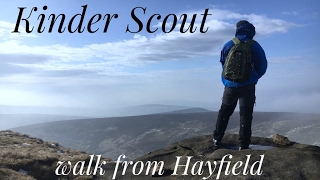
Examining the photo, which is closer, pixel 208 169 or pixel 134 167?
pixel 208 169

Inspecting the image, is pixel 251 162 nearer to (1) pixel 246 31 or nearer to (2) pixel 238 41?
(2) pixel 238 41

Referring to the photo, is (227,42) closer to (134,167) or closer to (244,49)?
(244,49)

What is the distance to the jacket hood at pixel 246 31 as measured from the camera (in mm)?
10547

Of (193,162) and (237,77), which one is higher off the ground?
(237,77)

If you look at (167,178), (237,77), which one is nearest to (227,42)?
(237,77)

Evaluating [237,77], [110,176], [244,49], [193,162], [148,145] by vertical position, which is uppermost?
[244,49]

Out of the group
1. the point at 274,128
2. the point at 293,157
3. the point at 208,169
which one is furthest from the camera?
the point at 274,128

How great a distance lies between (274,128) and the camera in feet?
410

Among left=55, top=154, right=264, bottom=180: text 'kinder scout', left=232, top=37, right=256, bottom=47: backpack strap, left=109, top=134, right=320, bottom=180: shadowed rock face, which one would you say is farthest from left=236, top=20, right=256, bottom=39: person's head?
left=55, top=154, right=264, bottom=180: text 'kinder scout'

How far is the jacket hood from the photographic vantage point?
34.6ft

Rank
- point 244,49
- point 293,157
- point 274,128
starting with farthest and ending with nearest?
point 274,128 < point 244,49 < point 293,157

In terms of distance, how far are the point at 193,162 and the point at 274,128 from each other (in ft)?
414

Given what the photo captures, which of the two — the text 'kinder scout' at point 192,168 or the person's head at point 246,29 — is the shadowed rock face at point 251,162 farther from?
the person's head at point 246,29

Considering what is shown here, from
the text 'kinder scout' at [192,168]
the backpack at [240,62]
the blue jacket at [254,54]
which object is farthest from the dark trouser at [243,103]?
the text 'kinder scout' at [192,168]
